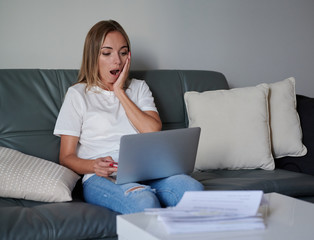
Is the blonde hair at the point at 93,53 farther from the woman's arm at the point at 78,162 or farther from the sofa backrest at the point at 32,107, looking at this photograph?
the woman's arm at the point at 78,162

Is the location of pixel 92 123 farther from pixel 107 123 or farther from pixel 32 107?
pixel 32 107

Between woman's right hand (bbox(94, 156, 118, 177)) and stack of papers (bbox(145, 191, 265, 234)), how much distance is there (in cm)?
58

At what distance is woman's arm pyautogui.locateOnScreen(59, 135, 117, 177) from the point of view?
6.15ft

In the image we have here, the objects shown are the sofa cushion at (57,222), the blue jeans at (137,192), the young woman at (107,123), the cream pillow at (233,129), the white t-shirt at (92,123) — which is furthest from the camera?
the cream pillow at (233,129)

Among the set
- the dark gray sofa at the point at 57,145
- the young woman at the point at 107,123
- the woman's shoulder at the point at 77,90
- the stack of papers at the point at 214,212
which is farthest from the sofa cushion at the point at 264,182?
the stack of papers at the point at 214,212

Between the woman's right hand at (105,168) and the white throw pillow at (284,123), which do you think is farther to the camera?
the white throw pillow at (284,123)

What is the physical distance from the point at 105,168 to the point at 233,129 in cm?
89

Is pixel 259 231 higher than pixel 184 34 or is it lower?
lower

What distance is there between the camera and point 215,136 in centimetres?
251

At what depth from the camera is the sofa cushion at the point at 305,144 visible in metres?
2.59

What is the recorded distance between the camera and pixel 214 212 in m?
1.28

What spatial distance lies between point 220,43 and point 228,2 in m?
0.28

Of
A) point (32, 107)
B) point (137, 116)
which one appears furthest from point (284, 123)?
point (32, 107)

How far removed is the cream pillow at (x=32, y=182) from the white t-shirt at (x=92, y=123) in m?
0.21
